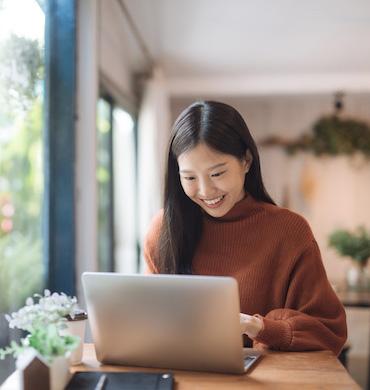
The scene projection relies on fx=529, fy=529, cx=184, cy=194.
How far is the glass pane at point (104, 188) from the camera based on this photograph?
12.7ft

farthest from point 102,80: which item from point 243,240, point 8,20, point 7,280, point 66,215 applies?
point 243,240

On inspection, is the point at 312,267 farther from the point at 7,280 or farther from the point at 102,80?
the point at 102,80

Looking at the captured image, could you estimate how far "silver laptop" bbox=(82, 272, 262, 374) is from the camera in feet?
3.58

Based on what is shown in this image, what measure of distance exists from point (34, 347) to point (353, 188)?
17.9 ft

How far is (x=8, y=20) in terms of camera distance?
188 centimetres

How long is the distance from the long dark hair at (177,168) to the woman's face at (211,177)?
20 mm

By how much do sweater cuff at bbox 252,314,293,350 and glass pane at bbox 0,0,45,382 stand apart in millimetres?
984

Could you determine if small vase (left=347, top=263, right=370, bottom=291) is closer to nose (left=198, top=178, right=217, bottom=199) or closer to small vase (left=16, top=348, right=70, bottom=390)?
nose (left=198, top=178, right=217, bottom=199)

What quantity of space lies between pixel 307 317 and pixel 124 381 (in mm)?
494

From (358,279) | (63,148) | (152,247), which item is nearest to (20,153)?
(63,148)

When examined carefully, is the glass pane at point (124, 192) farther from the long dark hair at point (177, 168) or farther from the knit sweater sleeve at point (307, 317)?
the knit sweater sleeve at point (307, 317)

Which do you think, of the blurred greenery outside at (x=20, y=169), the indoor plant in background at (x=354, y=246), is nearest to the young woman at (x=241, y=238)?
the blurred greenery outside at (x=20, y=169)

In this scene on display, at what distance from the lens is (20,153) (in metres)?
2.05

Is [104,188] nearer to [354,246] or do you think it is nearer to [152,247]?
[354,246]
